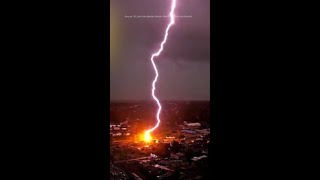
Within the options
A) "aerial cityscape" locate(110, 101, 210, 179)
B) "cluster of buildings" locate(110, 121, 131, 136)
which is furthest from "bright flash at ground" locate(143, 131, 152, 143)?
"cluster of buildings" locate(110, 121, 131, 136)

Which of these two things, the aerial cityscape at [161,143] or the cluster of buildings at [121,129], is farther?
the cluster of buildings at [121,129]

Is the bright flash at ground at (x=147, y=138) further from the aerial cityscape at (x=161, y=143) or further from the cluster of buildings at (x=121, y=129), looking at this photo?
the cluster of buildings at (x=121, y=129)

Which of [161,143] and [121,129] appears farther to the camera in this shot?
[121,129]

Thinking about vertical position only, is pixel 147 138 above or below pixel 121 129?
below

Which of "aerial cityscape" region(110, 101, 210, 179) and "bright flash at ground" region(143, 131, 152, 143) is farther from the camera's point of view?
"bright flash at ground" region(143, 131, 152, 143)

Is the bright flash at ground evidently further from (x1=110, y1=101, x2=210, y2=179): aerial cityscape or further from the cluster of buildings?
the cluster of buildings

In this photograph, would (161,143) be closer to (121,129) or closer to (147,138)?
(147,138)

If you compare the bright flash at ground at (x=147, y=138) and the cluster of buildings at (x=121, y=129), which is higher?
the cluster of buildings at (x=121, y=129)

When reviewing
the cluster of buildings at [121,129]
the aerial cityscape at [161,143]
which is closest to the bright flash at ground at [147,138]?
the aerial cityscape at [161,143]

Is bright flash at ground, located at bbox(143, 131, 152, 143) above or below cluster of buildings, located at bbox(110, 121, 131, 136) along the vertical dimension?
below

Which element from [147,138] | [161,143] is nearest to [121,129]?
[147,138]
